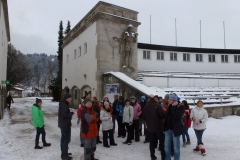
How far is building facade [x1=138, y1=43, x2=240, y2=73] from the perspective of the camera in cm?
2481

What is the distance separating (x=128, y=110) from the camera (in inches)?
312

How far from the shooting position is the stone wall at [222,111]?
12.1m

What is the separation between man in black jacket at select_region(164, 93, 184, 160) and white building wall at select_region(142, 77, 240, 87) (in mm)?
10872

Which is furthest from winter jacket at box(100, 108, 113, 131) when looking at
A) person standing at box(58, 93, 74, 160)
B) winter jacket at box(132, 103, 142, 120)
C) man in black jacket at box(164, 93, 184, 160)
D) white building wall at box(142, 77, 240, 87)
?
white building wall at box(142, 77, 240, 87)

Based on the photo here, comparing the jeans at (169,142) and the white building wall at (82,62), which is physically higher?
the white building wall at (82,62)

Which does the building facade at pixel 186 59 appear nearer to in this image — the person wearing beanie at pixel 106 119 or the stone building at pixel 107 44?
the stone building at pixel 107 44

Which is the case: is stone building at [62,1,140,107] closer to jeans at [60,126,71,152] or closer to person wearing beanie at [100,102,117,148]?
person wearing beanie at [100,102,117,148]

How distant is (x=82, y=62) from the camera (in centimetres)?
2070

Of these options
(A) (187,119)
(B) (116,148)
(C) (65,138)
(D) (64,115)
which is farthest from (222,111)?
(D) (64,115)

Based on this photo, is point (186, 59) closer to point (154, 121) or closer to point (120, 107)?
point (120, 107)

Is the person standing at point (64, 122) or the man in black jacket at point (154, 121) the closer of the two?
the man in black jacket at point (154, 121)

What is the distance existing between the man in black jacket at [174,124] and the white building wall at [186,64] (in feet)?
63.0

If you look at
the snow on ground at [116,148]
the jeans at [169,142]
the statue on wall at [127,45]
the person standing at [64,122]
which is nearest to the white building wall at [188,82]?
the statue on wall at [127,45]

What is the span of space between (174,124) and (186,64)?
76.8 ft
